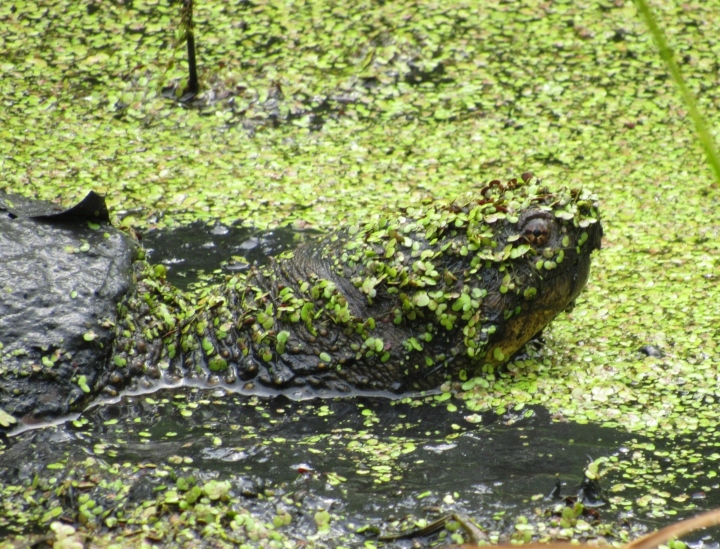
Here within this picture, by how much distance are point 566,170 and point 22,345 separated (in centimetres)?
491

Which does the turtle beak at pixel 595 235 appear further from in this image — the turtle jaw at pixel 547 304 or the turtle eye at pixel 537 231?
the turtle eye at pixel 537 231

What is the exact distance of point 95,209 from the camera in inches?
189

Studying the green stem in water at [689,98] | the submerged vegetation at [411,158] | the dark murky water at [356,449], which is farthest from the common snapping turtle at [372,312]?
the green stem in water at [689,98]

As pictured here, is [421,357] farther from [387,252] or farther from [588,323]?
[588,323]

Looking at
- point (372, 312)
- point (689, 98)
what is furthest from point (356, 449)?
point (689, 98)

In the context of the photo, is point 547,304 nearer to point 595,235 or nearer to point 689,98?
point 595,235

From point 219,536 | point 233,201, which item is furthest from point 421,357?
point 233,201

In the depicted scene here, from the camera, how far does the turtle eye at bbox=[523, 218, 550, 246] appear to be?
4453 millimetres

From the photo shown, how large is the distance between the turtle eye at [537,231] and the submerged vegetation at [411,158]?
82cm

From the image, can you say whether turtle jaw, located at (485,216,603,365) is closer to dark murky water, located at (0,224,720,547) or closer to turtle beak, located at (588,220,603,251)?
turtle beak, located at (588,220,603,251)

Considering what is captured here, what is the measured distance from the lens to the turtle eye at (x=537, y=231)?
4453 mm

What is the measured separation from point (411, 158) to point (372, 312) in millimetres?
3241

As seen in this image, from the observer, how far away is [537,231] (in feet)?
A: 14.6

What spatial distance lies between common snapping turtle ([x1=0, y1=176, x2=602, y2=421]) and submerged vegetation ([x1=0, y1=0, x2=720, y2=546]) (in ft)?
0.97
